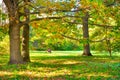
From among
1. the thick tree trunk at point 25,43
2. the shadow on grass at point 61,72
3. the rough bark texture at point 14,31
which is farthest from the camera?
the thick tree trunk at point 25,43

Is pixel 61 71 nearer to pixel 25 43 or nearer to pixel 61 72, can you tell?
pixel 61 72

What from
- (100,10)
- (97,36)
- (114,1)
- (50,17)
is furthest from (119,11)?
(97,36)

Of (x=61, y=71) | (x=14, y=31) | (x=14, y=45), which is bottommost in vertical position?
(x=61, y=71)

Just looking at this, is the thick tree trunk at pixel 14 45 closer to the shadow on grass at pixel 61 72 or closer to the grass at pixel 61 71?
the grass at pixel 61 71

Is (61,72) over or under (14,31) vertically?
under

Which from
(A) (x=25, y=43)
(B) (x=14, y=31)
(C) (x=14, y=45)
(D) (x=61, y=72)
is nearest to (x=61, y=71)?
(D) (x=61, y=72)

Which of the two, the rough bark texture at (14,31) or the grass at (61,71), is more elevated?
the rough bark texture at (14,31)

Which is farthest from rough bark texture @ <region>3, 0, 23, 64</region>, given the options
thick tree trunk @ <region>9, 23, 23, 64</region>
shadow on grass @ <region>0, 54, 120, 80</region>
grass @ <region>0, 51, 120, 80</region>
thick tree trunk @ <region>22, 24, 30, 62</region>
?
thick tree trunk @ <region>22, 24, 30, 62</region>

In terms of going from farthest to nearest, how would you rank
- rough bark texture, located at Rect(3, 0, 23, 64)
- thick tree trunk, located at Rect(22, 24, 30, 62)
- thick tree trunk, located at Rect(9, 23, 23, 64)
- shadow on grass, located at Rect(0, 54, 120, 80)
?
1. thick tree trunk, located at Rect(22, 24, 30, 62)
2. thick tree trunk, located at Rect(9, 23, 23, 64)
3. rough bark texture, located at Rect(3, 0, 23, 64)
4. shadow on grass, located at Rect(0, 54, 120, 80)

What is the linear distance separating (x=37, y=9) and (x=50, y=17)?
37.1 inches

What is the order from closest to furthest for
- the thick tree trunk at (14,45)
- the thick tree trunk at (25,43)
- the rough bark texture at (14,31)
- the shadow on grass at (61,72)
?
the shadow on grass at (61,72), the rough bark texture at (14,31), the thick tree trunk at (14,45), the thick tree trunk at (25,43)

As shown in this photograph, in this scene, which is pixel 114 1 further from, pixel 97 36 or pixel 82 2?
pixel 97 36

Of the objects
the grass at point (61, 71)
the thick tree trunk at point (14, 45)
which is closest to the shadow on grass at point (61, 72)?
the grass at point (61, 71)

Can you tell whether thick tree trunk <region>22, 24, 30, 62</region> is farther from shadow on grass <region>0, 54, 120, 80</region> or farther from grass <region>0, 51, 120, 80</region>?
shadow on grass <region>0, 54, 120, 80</region>
